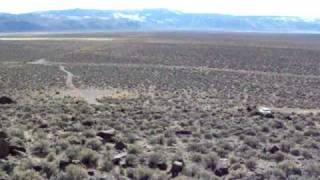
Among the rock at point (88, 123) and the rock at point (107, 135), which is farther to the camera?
the rock at point (88, 123)

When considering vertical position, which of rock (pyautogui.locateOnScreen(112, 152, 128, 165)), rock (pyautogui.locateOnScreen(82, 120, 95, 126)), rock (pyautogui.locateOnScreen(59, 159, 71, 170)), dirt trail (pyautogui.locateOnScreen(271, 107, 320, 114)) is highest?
rock (pyautogui.locateOnScreen(59, 159, 71, 170))

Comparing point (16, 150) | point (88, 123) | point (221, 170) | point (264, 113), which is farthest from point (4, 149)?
point (264, 113)

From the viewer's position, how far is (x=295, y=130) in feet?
64.7

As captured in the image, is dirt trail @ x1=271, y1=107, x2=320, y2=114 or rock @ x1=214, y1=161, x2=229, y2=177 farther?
dirt trail @ x1=271, y1=107, x2=320, y2=114

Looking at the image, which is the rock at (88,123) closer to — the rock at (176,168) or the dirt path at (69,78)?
the rock at (176,168)

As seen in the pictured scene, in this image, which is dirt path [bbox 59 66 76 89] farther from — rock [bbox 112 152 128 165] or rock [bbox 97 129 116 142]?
rock [bbox 112 152 128 165]

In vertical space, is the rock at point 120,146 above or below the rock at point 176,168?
below

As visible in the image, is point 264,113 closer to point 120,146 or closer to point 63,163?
point 120,146

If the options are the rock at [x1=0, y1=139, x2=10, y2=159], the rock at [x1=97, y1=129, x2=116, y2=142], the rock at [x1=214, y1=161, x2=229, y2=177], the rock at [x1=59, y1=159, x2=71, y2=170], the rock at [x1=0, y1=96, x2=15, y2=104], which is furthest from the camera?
the rock at [x1=0, y1=96, x2=15, y2=104]

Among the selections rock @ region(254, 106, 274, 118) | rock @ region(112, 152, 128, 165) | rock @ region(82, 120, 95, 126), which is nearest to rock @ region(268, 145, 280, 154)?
rock @ region(112, 152, 128, 165)

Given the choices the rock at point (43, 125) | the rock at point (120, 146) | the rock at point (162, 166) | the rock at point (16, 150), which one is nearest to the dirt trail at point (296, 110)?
the rock at point (43, 125)

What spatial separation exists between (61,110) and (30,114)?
74.6 inches

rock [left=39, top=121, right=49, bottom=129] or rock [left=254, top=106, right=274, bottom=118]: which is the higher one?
rock [left=39, top=121, right=49, bottom=129]

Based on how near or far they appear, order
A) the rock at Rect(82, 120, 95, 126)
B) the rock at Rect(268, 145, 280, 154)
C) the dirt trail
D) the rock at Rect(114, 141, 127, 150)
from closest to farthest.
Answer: the rock at Rect(114, 141, 127, 150) → the rock at Rect(268, 145, 280, 154) → the rock at Rect(82, 120, 95, 126) → the dirt trail
